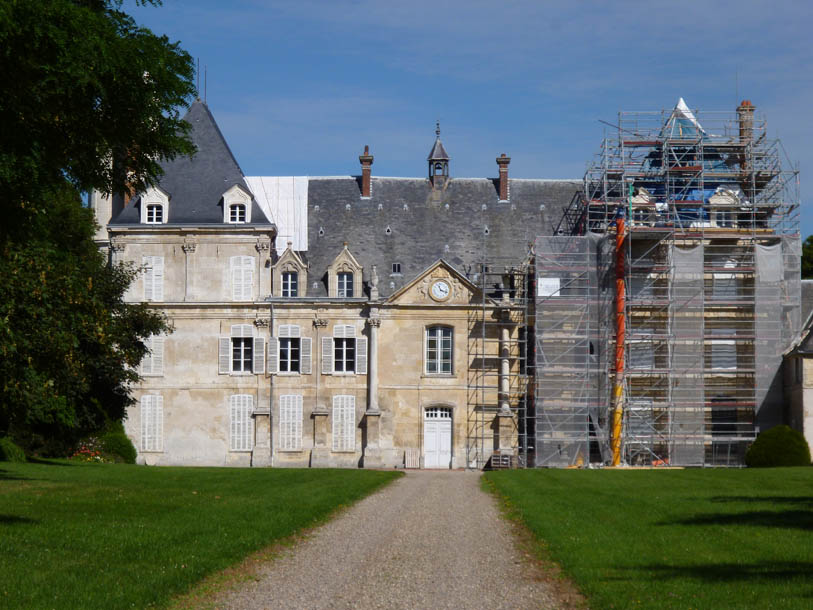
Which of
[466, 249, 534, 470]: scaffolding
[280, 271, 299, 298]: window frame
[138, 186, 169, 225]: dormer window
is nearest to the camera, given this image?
[466, 249, 534, 470]: scaffolding

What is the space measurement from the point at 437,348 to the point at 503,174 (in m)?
9.30

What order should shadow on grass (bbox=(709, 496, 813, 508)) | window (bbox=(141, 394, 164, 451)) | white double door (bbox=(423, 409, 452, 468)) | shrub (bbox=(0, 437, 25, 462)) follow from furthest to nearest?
window (bbox=(141, 394, 164, 451)) < white double door (bbox=(423, 409, 452, 468)) < shrub (bbox=(0, 437, 25, 462)) < shadow on grass (bbox=(709, 496, 813, 508))

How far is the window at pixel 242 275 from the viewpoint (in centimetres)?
4456

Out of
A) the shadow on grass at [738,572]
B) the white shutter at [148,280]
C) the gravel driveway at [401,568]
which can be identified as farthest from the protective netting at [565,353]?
the shadow on grass at [738,572]

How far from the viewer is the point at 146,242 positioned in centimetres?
4475

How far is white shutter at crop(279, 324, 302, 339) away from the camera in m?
44.5

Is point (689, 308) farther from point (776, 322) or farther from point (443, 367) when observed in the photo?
point (443, 367)

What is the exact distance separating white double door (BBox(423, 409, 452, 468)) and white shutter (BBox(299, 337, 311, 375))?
508 cm

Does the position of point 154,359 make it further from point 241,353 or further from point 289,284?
point 289,284

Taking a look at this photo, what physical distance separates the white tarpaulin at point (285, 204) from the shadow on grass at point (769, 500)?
94.1 ft

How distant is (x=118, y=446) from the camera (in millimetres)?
41500

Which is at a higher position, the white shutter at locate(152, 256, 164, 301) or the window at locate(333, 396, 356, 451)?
the white shutter at locate(152, 256, 164, 301)

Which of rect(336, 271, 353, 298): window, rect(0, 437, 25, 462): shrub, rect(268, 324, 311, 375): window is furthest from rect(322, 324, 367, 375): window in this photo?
rect(0, 437, 25, 462): shrub

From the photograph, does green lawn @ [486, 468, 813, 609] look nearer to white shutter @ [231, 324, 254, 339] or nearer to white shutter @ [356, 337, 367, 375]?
white shutter @ [356, 337, 367, 375]
